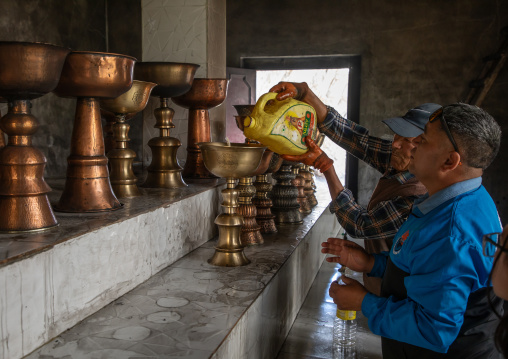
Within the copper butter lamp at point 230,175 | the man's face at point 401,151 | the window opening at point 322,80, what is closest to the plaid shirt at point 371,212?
the man's face at point 401,151

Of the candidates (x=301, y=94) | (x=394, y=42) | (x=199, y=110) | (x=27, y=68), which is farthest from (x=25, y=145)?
(x=394, y=42)

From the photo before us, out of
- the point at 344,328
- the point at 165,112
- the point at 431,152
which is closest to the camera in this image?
the point at 431,152

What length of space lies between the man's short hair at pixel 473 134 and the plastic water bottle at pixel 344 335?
44.7 inches

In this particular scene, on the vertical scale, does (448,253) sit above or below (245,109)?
below

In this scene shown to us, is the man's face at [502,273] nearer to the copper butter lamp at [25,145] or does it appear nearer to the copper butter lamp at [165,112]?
the copper butter lamp at [25,145]

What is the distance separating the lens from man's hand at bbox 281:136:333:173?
72.9 inches

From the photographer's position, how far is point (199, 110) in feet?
9.71

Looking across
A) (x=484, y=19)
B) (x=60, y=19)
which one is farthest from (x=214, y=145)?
(x=484, y=19)

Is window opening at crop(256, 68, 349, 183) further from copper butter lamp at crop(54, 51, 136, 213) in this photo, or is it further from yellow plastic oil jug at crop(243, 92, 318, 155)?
copper butter lamp at crop(54, 51, 136, 213)

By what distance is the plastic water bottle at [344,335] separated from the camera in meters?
2.06

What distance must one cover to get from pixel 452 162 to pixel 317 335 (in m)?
1.27

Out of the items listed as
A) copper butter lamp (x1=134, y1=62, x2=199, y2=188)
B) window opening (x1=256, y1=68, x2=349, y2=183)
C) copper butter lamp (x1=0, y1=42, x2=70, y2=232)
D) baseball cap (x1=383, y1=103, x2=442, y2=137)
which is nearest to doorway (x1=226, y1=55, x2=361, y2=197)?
window opening (x1=256, y1=68, x2=349, y2=183)

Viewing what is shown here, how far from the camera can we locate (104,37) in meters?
6.73

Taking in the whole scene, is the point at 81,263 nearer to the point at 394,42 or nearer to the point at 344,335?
the point at 344,335
